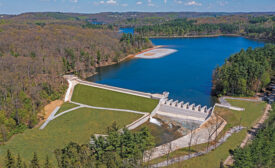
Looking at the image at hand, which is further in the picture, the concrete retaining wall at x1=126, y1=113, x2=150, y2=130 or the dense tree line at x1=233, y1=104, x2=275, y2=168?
the concrete retaining wall at x1=126, y1=113, x2=150, y2=130

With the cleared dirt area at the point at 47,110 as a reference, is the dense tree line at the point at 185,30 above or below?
above

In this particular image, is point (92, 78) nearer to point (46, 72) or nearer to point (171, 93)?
point (46, 72)

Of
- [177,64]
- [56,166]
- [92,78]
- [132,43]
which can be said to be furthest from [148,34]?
[56,166]

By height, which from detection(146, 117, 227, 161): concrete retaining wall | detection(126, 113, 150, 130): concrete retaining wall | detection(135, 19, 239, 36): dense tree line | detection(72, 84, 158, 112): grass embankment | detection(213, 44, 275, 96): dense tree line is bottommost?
detection(146, 117, 227, 161): concrete retaining wall

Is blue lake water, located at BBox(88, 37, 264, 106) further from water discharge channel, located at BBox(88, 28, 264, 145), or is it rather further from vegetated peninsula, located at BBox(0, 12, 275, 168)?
vegetated peninsula, located at BBox(0, 12, 275, 168)

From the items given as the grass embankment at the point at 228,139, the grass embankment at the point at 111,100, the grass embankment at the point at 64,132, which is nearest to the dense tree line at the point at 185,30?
the grass embankment at the point at 111,100

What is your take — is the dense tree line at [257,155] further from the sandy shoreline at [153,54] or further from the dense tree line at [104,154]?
the sandy shoreline at [153,54]

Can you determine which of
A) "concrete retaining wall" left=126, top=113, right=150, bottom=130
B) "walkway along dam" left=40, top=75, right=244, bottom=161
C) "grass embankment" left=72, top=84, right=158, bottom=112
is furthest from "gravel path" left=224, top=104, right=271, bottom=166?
"grass embankment" left=72, top=84, right=158, bottom=112
